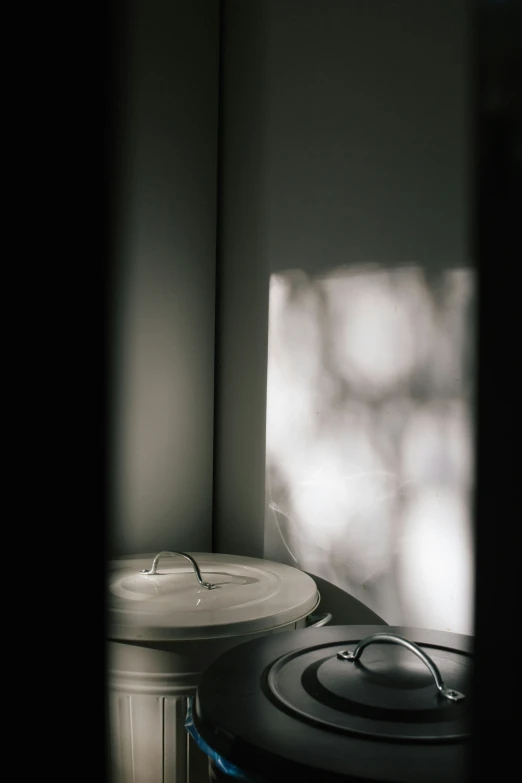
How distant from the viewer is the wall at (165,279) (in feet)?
7.64

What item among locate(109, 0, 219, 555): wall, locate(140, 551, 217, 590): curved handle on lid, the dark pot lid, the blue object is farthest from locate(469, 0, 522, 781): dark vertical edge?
locate(109, 0, 219, 555): wall

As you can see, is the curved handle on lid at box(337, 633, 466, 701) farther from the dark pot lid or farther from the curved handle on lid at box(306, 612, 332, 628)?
the curved handle on lid at box(306, 612, 332, 628)

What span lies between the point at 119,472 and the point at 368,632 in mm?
1097

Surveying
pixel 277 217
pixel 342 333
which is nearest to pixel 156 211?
pixel 277 217

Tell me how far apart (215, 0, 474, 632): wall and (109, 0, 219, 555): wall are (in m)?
0.08

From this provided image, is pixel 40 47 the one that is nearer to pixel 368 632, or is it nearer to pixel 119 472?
pixel 368 632

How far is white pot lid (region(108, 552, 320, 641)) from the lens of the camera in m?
1.59

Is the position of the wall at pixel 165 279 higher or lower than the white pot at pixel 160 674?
higher

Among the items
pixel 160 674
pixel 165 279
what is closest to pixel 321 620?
pixel 160 674

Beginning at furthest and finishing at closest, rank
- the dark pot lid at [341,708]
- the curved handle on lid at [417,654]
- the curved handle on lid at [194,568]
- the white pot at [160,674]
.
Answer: the curved handle on lid at [194,568]
the white pot at [160,674]
the curved handle on lid at [417,654]
the dark pot lid at [341,708]

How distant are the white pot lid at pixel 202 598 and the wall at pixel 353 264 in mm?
347

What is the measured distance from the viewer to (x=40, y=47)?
23.9 inches

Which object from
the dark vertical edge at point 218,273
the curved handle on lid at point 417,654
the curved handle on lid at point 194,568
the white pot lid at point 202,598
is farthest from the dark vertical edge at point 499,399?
the dark vertical edge at point 218,273

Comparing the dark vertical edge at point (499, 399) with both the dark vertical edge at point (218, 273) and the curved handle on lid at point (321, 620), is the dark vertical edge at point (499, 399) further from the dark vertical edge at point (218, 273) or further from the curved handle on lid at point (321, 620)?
the dark vertical edge at point (218, 273)
